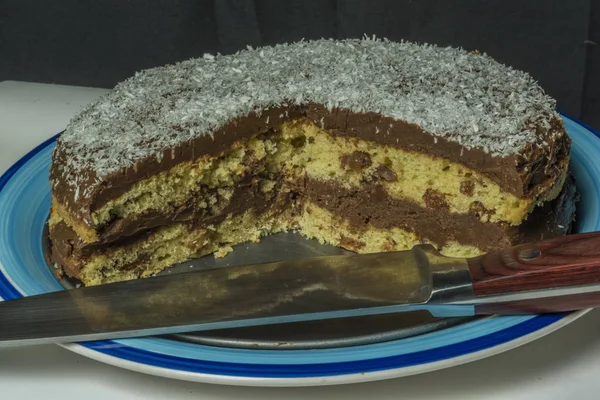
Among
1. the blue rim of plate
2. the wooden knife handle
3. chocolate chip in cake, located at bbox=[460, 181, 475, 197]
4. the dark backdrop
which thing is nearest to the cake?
chocolate chip in cake, located at bbox=[460, 181, 475, 197]

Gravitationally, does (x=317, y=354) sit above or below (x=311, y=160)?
below

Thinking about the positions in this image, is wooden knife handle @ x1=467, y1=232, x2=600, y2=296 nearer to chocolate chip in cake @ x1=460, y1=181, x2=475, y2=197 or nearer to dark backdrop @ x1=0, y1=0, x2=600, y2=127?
chocolate chip in cake @ x1=460, y1=181, x2=475, y2=197

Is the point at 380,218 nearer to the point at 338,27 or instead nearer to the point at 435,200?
the point at 435,200

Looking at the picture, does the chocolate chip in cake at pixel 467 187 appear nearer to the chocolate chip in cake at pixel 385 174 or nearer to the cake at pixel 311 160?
the cake at pixel 311 160

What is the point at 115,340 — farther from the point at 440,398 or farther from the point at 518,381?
the point at 518,381

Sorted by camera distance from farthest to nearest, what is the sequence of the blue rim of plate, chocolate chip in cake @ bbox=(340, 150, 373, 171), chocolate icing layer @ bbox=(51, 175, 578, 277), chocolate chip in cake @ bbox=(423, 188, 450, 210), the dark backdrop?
the dark backdrop < chocolate chip in cake @ bbox=(340, 150, 373, 171) < chocolate chip in cake @ bbox=(423, 188, 450, 210) < chocolate icing layer @ bbox=(51, 175, 578, 277) < the blue rim of plate

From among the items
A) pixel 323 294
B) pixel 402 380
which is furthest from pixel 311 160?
pixel 402 380

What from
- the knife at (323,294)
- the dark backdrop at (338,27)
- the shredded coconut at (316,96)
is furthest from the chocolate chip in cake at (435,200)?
the dark backdrop at (338,27)
